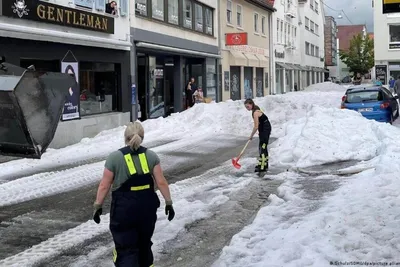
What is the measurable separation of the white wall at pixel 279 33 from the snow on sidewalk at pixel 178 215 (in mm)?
32482

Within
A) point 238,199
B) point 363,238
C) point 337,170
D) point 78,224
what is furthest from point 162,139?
point 363,238

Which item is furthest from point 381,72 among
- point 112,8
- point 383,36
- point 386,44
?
point 112,8

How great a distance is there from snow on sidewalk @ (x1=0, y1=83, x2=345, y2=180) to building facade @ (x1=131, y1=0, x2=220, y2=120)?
6.99 feet

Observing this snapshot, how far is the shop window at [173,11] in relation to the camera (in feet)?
77.7

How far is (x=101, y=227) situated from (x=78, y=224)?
0.42m

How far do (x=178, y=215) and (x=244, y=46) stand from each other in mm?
26375

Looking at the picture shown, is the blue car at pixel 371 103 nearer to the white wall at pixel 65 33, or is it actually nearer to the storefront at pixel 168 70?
the storefront at pixel 168 70

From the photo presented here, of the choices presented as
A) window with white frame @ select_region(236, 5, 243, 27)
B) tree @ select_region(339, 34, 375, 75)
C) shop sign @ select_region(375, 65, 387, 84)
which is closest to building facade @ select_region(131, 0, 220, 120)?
window with white frame @ select_region(236, 5, 243, 27)

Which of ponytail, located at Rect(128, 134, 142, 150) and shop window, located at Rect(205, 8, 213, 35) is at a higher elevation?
shop window, located at Rect(205, 8, 213, 35)

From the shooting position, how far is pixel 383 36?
46.8m

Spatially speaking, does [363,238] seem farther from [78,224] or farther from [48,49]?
[48,49]

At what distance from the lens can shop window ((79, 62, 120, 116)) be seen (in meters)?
17.0

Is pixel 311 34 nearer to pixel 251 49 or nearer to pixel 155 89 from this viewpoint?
pixel 251 49

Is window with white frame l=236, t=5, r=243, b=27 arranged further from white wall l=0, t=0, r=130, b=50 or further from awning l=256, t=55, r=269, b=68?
white wall l=0, t=0, r=130, b=50
